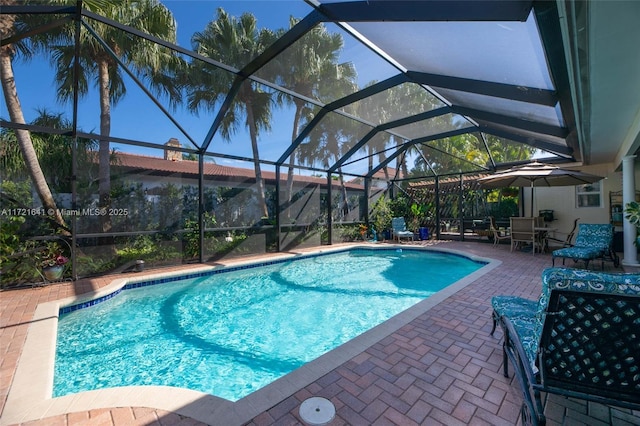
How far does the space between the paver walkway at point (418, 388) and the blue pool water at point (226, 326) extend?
2.71ft

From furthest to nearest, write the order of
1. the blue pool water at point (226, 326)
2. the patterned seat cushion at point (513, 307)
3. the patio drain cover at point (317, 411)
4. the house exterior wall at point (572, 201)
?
the house exterior wall at point (572, 201) → the blue pool water at point (226, 326) → the patterned seat cushion at point (513, 307) → the patio drain cover at point (317, 411)

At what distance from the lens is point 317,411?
6.14ft

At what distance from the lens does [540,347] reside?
1.56m

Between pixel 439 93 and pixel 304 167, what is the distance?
5459mm

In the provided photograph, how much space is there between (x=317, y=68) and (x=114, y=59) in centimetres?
451

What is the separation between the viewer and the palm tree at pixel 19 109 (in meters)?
5.07

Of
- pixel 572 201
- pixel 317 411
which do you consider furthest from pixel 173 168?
pixel 572 201

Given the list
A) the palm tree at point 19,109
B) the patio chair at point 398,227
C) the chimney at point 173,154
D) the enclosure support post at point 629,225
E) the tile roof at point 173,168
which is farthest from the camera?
the patio chair at point 398,227

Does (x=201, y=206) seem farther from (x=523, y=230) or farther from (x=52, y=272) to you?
(x=523, y=230)

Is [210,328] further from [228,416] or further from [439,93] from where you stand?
[439,93]

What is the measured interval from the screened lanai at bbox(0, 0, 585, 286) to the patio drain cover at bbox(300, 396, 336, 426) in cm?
344

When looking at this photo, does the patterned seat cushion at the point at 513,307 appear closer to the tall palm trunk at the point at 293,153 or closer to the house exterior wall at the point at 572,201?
the tall palm trunk at the point at 293,153

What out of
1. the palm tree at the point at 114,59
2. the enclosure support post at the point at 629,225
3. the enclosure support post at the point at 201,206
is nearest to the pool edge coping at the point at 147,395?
the enclosure support post at the point at 201,206

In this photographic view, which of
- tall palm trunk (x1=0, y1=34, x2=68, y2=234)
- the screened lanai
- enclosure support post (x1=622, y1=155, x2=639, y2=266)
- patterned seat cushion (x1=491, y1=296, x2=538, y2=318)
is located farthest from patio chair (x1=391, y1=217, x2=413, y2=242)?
tall palm trunk (x1=0, y1=34, x2=68, y2=234)
